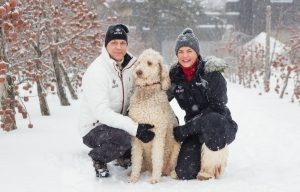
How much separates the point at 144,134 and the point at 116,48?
975 millimetres

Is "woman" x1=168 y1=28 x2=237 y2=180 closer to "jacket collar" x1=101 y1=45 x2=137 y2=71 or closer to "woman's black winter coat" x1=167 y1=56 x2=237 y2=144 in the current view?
"woman's black winter coat" x1=167 y1=56 x2=237 y2=144

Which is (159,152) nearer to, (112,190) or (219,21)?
(112,190)

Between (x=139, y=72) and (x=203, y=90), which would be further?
(x=203, y=90)

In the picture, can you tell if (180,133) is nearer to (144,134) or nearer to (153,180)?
(144,134)

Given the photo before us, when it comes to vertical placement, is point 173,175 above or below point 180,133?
below

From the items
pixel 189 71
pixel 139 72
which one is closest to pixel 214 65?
pixel 189 71

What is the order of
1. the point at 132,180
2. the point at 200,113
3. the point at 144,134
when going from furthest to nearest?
the point at 200,113 < the point at 132,180 < the point at 144,134

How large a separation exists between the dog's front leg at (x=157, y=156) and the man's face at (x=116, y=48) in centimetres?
96

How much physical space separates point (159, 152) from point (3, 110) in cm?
241

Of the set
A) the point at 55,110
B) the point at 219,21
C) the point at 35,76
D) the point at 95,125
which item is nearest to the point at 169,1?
the point at 219,21

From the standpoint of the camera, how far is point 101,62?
316 cm

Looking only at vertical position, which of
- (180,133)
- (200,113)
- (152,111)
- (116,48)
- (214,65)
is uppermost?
(116,48)

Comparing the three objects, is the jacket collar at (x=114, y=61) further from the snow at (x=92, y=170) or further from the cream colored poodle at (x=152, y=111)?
the snow at (x=92, y=170)

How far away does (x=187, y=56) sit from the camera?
3174 millimetres
